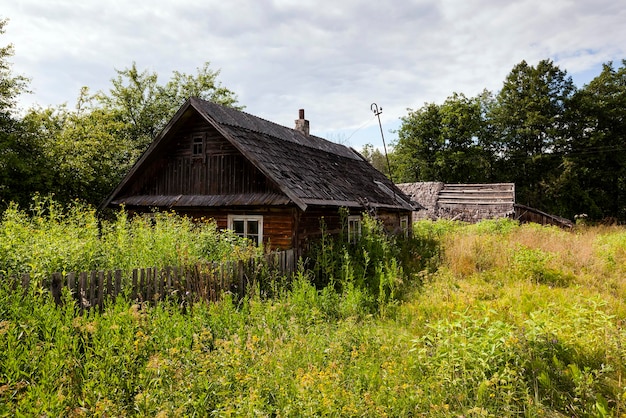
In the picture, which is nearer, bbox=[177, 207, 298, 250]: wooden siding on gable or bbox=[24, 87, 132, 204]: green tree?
bbox=[177, 207, 298, 250]: wooden siding on gable

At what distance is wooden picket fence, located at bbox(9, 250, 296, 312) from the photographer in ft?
15.7

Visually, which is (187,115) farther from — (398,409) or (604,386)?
(604,386)

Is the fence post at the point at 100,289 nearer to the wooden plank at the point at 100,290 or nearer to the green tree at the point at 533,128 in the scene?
the wooden plank at the point at 100,290

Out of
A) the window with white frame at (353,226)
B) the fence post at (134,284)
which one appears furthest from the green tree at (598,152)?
the fence post at (134,284)

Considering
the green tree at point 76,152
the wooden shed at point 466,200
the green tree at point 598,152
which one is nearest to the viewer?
the green tree at point 76,152

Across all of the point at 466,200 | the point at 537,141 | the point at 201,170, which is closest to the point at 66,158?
the point at 201,170

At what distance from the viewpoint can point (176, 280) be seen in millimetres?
5867

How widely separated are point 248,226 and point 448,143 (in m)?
32.1

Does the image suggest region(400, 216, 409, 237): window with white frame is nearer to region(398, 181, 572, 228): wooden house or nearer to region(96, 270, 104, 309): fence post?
region(398, 181, 572, 228): wooden house

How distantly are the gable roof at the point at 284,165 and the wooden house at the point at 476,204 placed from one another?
1080cm

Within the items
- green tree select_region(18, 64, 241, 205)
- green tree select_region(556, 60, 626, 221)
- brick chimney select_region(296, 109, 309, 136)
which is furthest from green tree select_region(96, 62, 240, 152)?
green tree select_region(556, 60, 626, 221)

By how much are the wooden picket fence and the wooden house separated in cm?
1851

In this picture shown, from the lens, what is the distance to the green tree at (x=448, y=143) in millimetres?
36312

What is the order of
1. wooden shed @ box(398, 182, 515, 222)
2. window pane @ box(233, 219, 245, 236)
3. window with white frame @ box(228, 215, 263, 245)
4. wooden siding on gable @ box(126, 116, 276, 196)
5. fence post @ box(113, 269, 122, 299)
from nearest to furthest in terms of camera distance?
fence post @ box(113, 269, 122, 299)
window with white frame @ box(228, 215, 263, 245)
wooden siding on gable @ box(126, 116, 276, 196)
window pane @ box(233, 219, 245, 236)
wooden shed @ box(398, 182, 515, 222)
